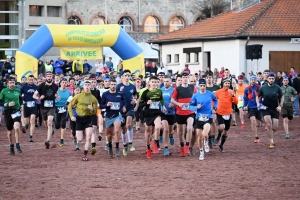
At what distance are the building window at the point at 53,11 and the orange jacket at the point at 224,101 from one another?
140ft

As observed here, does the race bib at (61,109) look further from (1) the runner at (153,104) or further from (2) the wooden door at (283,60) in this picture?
(2) the wooden door at (283,60)

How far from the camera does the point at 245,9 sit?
51.5 meters

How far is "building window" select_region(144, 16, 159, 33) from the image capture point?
70562 mm

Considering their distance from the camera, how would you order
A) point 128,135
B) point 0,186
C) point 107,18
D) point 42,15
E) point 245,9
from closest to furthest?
point 0,186 → point 128,135 → point 245,9 → point 42,15 → point 107,18

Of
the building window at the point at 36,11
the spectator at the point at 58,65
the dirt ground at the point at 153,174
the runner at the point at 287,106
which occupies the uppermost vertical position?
the building window at the point at 36,11

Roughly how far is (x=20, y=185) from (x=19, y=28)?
41.6 meters

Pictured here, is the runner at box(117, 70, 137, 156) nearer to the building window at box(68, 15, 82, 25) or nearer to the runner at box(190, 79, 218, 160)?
the runner at box(190, 79, 218, 160)

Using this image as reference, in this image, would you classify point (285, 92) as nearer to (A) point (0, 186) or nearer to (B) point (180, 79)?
(B) point (180, 79)

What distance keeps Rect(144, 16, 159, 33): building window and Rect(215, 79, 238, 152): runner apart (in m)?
49.5

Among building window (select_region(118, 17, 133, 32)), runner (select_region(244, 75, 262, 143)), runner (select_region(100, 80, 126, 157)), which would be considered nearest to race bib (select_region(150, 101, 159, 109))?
runner (select_region(100, 80, 126, 157))

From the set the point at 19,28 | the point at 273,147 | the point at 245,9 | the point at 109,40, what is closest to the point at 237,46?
the point at 245,9

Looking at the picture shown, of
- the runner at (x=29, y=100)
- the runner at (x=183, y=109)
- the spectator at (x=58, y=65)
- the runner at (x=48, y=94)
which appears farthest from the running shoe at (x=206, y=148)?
the spectator at (x=58, y=65)

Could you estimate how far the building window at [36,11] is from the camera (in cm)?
6175

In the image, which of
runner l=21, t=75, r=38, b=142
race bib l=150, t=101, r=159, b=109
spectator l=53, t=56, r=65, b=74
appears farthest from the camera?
spectator l=53, t=56, r=65, b=74
